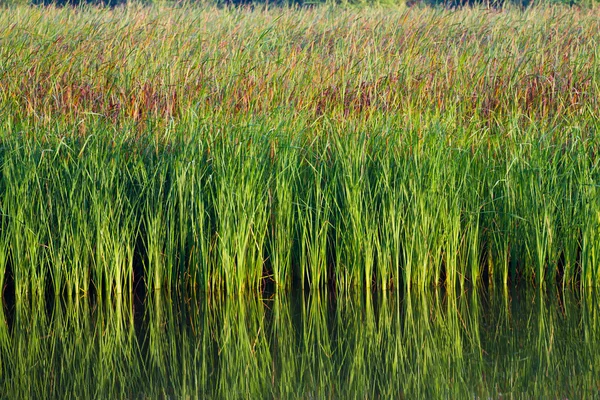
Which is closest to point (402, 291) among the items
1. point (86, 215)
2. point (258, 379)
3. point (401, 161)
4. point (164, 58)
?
point (401, 161)

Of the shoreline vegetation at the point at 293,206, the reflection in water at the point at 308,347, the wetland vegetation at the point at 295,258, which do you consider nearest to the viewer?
the reflection in water at the point at 308,347

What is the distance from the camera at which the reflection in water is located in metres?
3.42

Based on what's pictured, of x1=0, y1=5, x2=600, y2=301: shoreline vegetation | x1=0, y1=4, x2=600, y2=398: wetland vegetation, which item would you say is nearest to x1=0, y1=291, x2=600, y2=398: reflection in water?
x1=0, y1=4, x2=600, y2=398: wetland vegetation

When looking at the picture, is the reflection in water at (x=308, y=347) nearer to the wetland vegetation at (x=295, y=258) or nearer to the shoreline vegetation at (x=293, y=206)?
the wetland vegetation at (x=295, y=258)

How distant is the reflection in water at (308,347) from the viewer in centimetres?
342

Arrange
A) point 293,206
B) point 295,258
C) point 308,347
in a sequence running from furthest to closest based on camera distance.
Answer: point 295,258
point 293,206
point 308,347

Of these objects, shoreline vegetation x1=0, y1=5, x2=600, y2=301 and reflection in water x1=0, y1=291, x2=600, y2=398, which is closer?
reflection in water x1=0, y1=291, x2=600, y2=398

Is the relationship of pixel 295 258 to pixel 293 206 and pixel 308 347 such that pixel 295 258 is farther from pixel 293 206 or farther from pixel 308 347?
pixel 308 347

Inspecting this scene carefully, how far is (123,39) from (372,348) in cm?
506

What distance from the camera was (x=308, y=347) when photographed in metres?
3.96

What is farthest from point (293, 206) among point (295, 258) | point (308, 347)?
point (308, 347)

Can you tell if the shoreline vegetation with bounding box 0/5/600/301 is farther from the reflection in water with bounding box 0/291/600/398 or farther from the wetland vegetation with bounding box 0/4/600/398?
the reflection in water with bounding box 0/291/600/398

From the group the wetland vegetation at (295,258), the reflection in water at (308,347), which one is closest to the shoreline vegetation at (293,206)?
the wetland vegetation at (295,258)

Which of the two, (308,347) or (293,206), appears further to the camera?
(293,206)
